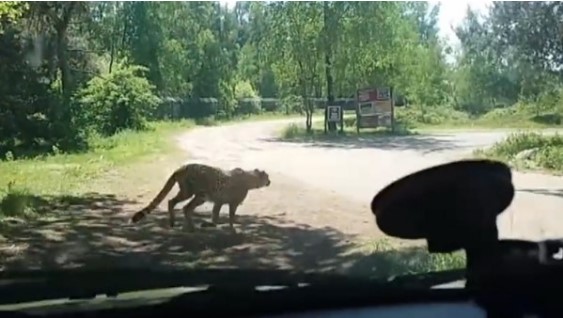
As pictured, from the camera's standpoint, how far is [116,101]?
255 cm

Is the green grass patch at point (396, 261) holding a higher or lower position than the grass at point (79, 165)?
lower

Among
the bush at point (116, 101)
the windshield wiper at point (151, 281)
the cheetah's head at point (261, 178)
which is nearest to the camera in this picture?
the windshield wiper at point (151, 281)

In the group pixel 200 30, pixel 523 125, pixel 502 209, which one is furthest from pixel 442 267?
pixel 200 30

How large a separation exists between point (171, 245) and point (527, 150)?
1214 millimetres

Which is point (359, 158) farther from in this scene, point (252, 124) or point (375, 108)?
point (252, 124)

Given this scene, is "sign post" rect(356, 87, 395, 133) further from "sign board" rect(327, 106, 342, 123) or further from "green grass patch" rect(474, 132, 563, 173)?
"green grass patch" rect(474, 132, 563, 173)

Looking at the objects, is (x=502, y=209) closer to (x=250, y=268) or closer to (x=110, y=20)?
(x=250, y=268)

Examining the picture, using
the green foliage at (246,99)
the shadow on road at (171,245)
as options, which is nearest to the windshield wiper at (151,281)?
the shadow on road at (171,245)

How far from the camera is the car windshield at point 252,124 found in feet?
8.24

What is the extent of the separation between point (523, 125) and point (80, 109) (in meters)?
1.44

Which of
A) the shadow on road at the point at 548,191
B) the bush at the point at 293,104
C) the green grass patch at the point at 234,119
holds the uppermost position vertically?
the bush at the point at 293,104

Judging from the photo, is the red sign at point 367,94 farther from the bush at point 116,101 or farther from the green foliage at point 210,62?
the bush at point 116,101

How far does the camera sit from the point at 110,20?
2506 millimetres

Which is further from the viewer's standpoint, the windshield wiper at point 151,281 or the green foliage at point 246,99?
the green foliage at point 246,99
